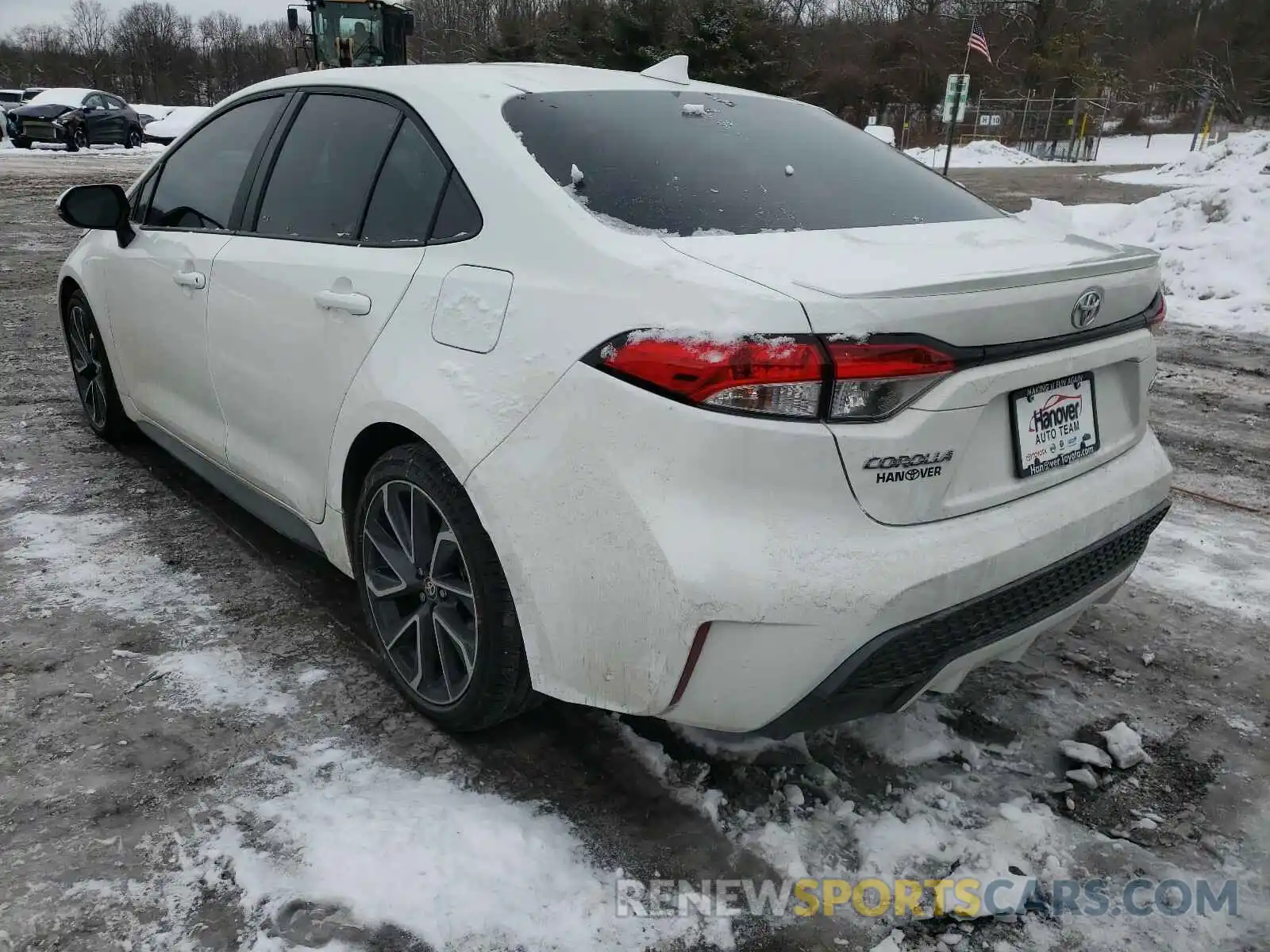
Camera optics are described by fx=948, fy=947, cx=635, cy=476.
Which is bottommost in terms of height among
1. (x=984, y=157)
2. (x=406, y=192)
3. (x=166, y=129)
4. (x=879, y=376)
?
(x=984, y=157)

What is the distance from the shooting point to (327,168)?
9.07 feet

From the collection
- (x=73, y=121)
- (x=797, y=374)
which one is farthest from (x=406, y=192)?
(x=73, y=121)

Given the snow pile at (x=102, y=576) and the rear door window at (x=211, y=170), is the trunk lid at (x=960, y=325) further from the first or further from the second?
the snow pile at (x=102, y=576)

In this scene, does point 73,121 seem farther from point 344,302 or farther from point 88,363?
point 344,302

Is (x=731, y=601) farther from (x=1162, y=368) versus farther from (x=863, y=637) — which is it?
(x=1162, y=368)

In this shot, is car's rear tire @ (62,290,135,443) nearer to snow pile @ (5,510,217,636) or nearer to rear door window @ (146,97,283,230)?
snow pile @ (5,510,217,636)

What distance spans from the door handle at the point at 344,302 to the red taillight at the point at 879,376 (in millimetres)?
1247

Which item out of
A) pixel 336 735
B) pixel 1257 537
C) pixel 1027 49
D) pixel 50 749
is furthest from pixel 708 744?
pixel 1027 49

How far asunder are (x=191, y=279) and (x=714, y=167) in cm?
187

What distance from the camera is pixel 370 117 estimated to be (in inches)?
105

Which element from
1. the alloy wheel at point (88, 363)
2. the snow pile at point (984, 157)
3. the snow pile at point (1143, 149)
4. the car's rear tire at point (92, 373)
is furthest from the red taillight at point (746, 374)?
the snow pile at point (1143, 149)

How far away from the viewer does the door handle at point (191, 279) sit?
10.2ft

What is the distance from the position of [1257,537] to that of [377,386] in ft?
11.1

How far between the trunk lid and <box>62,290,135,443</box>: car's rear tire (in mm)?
3379
